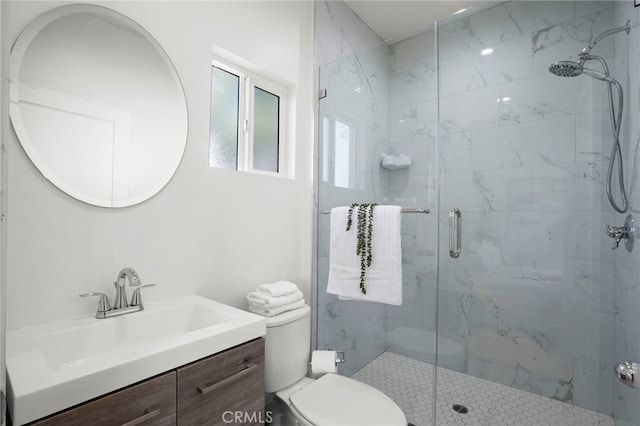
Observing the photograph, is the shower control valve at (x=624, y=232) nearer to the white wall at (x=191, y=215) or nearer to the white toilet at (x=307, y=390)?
the white toilet at (x=307, y=390)

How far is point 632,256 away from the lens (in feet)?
4.38

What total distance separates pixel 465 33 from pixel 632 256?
1334 millimetres

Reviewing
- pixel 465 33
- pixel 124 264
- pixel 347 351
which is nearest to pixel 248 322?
pixel 124 264

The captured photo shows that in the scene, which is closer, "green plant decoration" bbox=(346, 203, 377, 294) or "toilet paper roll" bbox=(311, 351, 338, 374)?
Answer: "toilet paper roll" bbox=(311, 351, 338, 374)

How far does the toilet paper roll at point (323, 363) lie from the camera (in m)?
1.57

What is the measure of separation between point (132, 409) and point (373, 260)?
3.82ft

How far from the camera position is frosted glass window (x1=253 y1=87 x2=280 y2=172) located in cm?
190

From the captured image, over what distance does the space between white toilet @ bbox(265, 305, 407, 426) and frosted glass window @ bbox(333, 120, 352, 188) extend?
81 cm

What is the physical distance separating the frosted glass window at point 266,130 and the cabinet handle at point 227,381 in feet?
3.62

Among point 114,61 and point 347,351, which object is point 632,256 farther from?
point 114,61

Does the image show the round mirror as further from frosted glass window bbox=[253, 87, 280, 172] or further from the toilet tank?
the toilet tank

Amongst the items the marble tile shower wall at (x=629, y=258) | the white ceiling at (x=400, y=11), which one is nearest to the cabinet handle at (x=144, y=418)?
the marble tile shower wall at (x=629, y=258)

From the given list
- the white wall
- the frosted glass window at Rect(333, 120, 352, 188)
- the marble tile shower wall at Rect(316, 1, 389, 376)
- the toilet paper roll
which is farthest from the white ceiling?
the toilet paper roll

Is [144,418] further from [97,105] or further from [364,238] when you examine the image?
[364,238]
